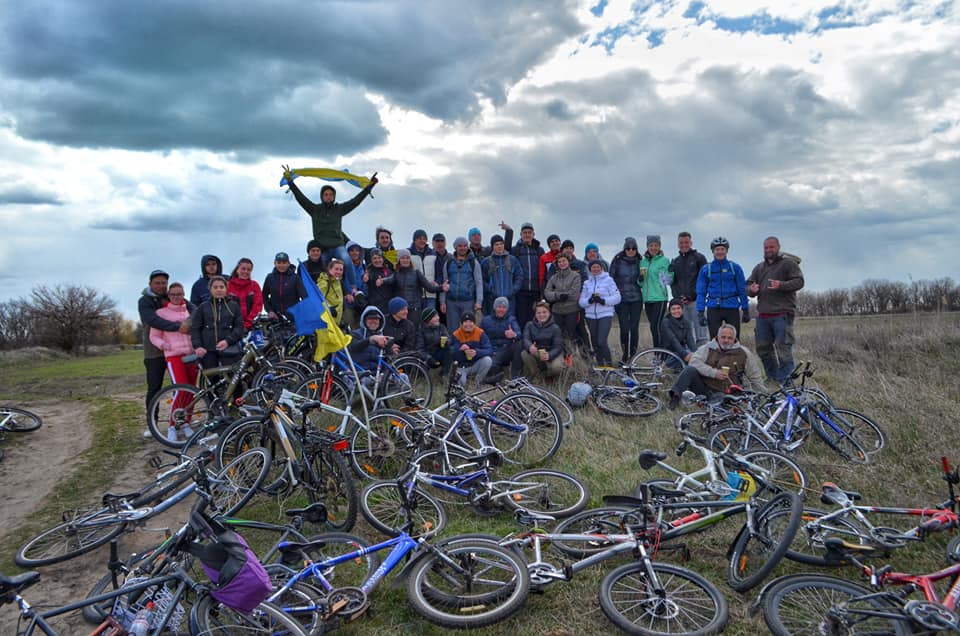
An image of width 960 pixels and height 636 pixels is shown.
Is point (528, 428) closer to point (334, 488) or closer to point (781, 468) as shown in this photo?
point (334, 488)

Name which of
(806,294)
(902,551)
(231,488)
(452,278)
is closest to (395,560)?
(231,488)

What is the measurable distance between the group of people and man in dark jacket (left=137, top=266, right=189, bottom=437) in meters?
0.02

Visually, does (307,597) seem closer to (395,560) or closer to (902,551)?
(395,560)

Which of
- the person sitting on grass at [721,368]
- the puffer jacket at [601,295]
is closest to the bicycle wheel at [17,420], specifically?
the puffer jacket at [601,295]

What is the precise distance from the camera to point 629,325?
1072cm

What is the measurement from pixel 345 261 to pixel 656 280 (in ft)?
18.1

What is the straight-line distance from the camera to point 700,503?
15.6 feet

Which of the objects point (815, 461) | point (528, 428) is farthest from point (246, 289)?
point (815, 461)

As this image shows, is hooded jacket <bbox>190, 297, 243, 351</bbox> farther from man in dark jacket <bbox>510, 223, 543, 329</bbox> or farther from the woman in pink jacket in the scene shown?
man in dark jacket <bbox>510, 223, 543, 329</bbox>

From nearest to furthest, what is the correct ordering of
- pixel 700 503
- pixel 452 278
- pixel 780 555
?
1. pixel 780 555
2. pixel 700 503
3. pixel 452 278

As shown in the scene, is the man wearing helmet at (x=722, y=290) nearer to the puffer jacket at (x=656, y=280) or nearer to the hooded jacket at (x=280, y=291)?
the puffer jacket at (x=656, y=280)

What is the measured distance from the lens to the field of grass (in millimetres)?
4309

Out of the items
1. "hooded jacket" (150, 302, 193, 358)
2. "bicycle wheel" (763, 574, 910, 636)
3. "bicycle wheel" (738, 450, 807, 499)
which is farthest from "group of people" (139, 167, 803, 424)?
"bicycle wheel" (763, 574, 910, 636)

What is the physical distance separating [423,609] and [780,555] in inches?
101
